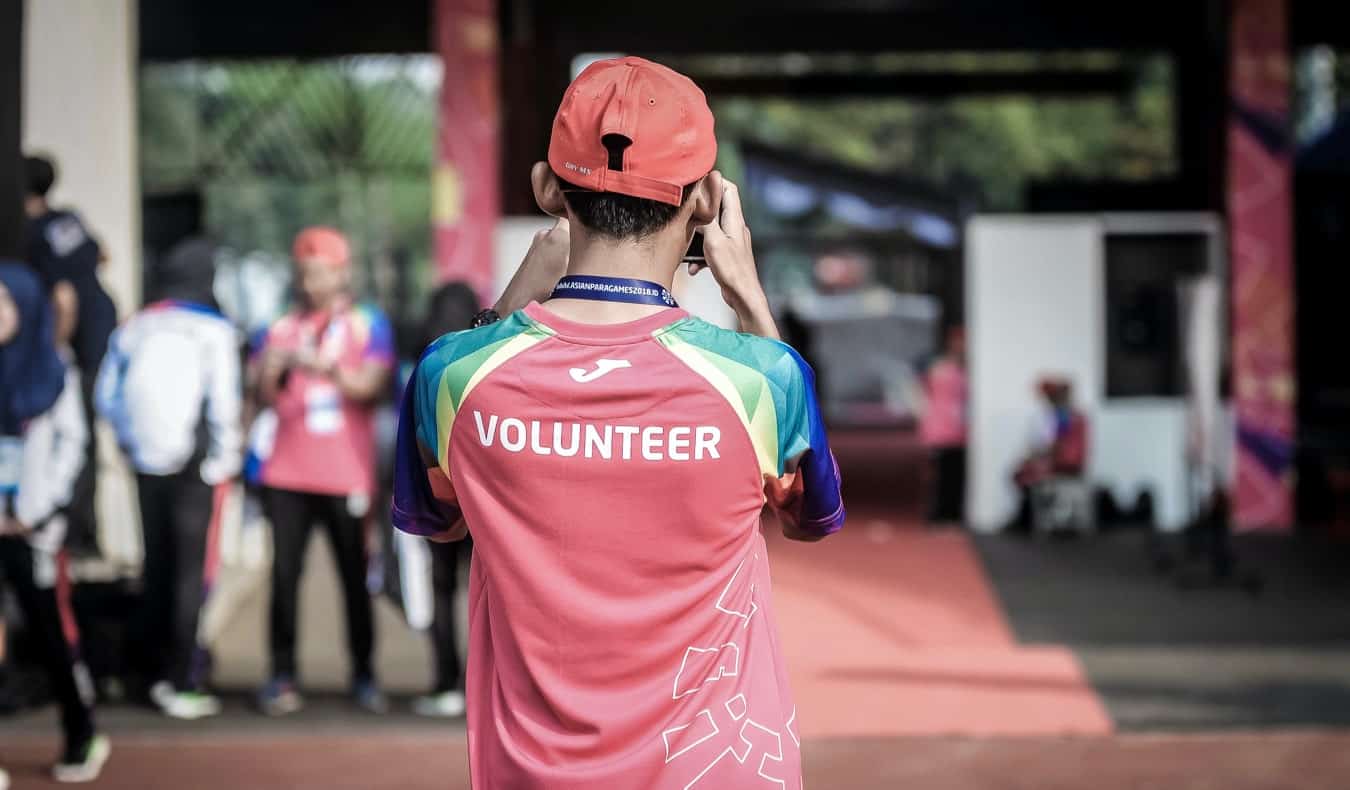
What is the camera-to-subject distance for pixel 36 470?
510 cm

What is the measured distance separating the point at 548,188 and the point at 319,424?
4.40 metres

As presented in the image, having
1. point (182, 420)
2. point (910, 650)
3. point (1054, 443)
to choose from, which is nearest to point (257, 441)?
point (182, 420)

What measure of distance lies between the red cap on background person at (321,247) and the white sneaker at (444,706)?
1692 mm

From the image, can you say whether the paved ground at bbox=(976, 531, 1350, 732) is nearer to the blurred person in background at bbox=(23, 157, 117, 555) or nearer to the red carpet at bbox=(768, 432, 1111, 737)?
the red carpet at bbox=(768, 432, 1111, 737)

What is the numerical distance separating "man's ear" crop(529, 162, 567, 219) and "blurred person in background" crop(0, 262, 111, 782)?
11.3 ft

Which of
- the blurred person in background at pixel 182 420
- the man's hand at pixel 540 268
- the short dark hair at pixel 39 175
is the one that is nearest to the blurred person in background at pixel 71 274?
the short dark hair at pixel 39 175

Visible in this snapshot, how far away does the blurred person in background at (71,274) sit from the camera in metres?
6.47

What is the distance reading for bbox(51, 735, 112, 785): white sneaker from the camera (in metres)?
5.32

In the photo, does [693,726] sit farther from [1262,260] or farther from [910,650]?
[1262,260]

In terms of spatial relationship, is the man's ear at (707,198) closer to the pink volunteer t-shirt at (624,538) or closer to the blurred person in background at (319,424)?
the pink volunteer t-shirt at (624,538)

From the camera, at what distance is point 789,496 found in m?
2.01

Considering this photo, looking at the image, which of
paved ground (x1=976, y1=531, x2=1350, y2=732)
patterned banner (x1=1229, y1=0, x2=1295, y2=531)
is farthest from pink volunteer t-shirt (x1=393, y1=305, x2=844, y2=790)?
patterned banner (x1=1229, y1=0, x2=1295, y2=531)

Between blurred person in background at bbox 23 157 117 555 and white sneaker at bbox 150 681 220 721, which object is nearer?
white sneaker at bbox 150 681 220 721

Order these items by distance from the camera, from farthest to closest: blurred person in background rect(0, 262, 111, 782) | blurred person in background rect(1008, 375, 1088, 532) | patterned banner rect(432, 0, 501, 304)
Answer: patterned banner rect(432, 0, 501, 304) < blurred person in background rect(1008, 375, 1088, 532) < blurred person in background rect(0, 262, 111, 782)
